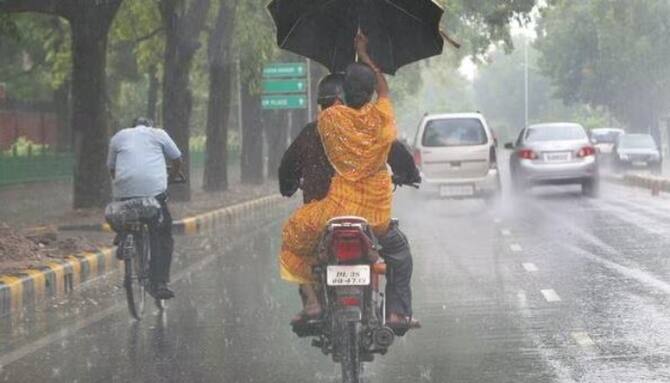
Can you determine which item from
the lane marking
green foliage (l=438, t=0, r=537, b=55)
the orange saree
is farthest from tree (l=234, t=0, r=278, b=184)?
the orange saree

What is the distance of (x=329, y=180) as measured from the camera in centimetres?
664

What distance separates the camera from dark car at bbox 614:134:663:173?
136 feet

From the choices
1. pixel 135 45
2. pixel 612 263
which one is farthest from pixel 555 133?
pixel 135 45

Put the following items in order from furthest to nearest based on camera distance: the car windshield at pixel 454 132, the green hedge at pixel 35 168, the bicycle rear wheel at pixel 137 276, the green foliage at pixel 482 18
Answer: the green foliage at pixel 482 18 → the green hedge at pixel 35 168 → the car windshield at pixel 454 132 → the bicycle rear wheel at pixel 137 276

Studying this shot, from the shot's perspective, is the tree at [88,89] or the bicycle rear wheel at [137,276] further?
the tree at [88,89]

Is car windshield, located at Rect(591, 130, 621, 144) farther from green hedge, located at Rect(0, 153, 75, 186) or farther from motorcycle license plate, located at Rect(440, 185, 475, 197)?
motorcycle license plate, located at Rect(440, 185, 475, 197)

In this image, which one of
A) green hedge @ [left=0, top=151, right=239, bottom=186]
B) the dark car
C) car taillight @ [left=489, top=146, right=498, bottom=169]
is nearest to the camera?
car taillight @ [left=489, top=146, right=498, bottom=169]

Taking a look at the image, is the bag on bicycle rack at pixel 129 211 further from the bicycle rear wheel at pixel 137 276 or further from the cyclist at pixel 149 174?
the bicycle rear wheel at pixel 137 276

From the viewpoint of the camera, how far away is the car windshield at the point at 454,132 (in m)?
23.4

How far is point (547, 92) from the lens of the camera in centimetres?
11425

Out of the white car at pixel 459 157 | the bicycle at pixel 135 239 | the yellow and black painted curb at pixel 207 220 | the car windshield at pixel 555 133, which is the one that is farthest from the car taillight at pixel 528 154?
the bicycle at pixel 135 239

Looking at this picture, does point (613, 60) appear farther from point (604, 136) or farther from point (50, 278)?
point (50, 278)

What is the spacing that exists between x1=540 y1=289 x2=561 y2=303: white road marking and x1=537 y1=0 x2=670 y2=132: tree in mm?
43174

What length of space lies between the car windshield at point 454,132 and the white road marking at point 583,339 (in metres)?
15.0
